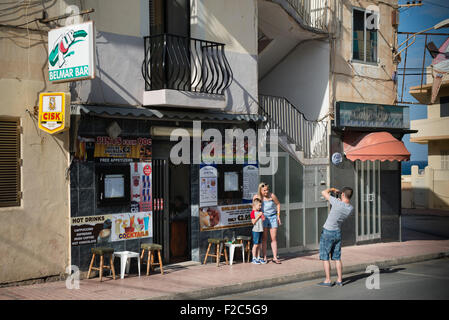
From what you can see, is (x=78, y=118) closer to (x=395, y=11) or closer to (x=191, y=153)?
(x=191, y=153)

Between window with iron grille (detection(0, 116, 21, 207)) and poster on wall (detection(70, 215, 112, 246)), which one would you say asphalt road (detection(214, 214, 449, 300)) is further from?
window with iron grille (detection(0, 116, 21, 207))

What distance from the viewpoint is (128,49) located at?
12.4 m

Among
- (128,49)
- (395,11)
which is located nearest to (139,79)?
(128,49)

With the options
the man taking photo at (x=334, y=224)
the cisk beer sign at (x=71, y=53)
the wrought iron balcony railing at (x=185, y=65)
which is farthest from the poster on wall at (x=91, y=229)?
the man taking photo at (x=334, y=224)

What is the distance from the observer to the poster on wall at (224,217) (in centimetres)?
1383

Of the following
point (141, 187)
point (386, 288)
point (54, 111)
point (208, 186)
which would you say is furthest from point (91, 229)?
point (386, 288)

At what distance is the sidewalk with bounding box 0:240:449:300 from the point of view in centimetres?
1013

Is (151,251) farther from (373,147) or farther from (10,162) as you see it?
(373,147)

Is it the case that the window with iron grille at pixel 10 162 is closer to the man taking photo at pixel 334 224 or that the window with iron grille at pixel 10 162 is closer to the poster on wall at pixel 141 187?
the poster on wall at pixel 141 187

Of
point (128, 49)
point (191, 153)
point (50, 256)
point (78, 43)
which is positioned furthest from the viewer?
point (191, 153)

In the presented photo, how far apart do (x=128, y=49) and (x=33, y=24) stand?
6.84 ft

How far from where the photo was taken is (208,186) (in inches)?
549

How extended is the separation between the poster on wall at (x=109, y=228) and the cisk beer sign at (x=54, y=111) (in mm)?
1782

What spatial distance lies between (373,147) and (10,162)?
10059mm
